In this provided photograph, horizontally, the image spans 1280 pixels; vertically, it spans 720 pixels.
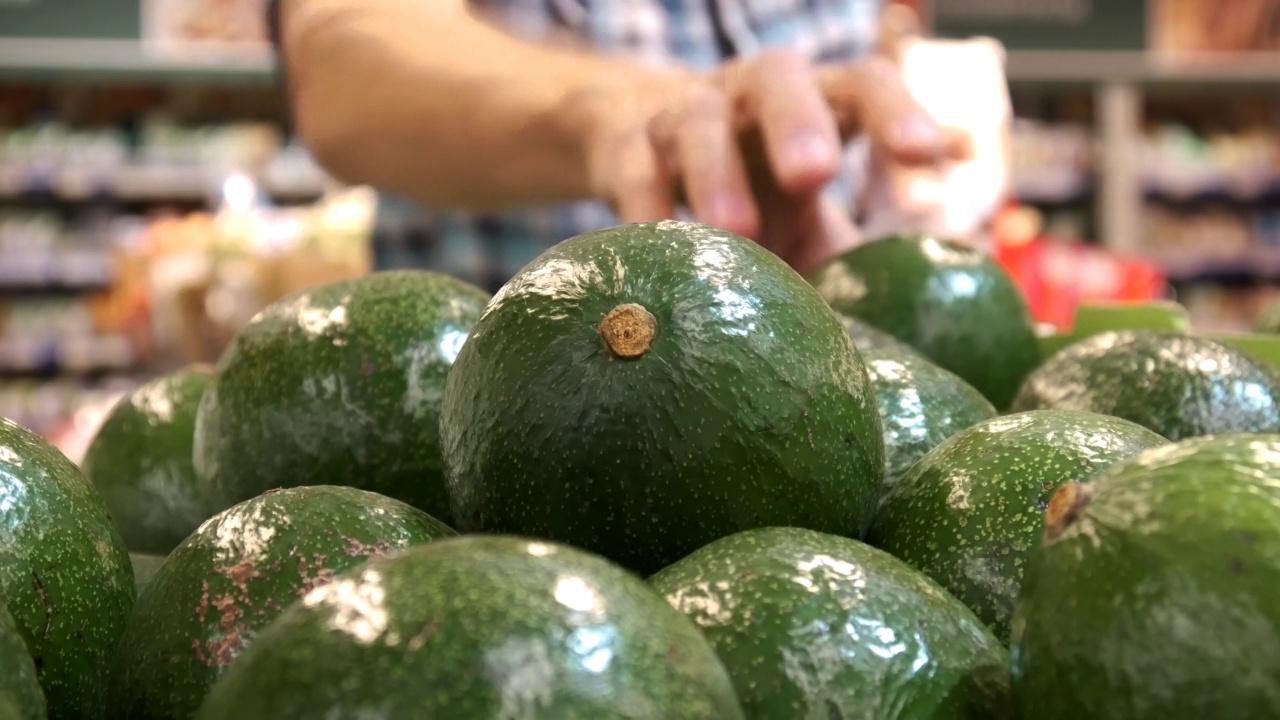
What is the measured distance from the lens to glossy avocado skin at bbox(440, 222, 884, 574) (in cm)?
63

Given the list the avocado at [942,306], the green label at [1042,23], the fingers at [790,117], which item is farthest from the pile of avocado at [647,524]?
the green label at [1042,23]

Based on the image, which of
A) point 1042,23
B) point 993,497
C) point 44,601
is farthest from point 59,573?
point 1042,23

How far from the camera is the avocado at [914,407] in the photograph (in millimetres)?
809

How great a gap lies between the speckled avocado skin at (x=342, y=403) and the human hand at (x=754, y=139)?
1.68ft

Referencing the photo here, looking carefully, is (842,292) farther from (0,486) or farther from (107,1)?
(107,1)

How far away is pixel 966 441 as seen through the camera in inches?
28.0

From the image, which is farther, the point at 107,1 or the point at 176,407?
the point at 107,1

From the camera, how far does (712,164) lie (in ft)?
4.24

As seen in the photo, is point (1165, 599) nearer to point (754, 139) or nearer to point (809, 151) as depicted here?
point (809, 151)

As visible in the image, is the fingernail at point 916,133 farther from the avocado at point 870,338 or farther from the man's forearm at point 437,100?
the man's forearm at point 437,100

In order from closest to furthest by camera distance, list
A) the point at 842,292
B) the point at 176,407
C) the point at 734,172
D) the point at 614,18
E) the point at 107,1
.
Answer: the point at 176,407
the point at 842,292
the point at 734,172
the point at 614,18
the point at 107,1

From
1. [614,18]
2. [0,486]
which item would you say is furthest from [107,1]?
[0,486]

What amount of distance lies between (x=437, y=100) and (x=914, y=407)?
125cm

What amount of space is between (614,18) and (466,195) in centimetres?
66
